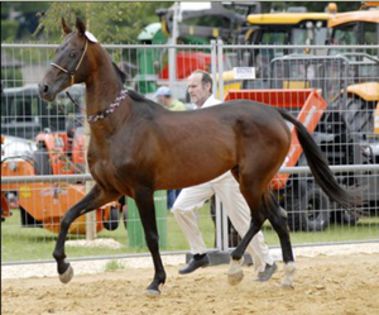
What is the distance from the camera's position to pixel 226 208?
923cm

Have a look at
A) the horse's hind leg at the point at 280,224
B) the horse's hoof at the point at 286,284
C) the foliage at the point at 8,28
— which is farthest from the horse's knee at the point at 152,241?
the foliage at the point at 8,28

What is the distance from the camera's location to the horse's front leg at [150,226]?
8.06 metres

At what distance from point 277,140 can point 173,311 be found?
6.37ft

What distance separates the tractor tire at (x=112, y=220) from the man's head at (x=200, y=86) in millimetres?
2222

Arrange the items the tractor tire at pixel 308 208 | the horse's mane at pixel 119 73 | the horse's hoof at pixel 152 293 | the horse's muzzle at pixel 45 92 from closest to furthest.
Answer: the horse's muzzle at pixel 45 92 < the horse's hoof at pixel 152 293 < the horse's mane at pixel 119 73 < the tractor tire at pixel 308 208

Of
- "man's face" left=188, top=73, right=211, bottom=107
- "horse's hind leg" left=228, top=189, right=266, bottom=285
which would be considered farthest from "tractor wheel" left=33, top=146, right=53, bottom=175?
"horse's hind leg" left=228, top=189, right=266, bottom=285

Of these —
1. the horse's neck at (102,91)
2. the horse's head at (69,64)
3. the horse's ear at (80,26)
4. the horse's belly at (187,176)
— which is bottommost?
the horse's belly at (187,176)

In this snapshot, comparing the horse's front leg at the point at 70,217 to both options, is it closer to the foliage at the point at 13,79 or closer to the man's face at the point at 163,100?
the foliage at the point at 13,79

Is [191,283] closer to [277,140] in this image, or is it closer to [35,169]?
[277,140]

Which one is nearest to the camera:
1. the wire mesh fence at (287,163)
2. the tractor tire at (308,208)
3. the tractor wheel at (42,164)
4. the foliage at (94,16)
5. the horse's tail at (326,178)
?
the horse's tail at (326,178)

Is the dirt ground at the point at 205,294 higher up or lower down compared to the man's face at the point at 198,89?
lower down

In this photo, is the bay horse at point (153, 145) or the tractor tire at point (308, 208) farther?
the tractor tire at point (308, 208)

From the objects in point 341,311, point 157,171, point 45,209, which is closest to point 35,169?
point 45,209

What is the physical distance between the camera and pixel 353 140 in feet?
40.7
